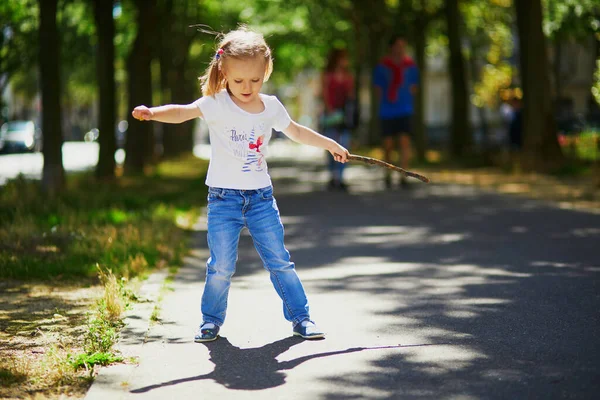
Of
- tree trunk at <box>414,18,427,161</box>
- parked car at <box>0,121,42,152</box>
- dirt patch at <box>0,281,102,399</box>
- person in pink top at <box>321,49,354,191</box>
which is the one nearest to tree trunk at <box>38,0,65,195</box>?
person in pink top at <box>321,49,354,191</box>

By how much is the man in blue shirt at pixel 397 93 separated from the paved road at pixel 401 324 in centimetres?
473

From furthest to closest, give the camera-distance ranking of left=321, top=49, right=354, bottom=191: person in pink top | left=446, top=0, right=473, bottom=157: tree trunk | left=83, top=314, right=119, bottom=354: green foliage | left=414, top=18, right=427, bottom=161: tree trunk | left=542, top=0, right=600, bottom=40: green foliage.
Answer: left=414, top=18, right=427, bottom=161: tree trunk
left=446, top=0, right=473, bottom=157: tree trunk
left=542, top=0, right=600, bottom=40: green foliage
left=321, top=49, right=354, bottom=191: person in pink top
left=83, top=314, right=119, bottom=354: green foliage

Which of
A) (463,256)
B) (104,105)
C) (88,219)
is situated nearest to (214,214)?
(463,256)

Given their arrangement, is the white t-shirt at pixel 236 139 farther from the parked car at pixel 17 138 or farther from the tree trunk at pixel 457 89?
the parked car at pixel 17 138

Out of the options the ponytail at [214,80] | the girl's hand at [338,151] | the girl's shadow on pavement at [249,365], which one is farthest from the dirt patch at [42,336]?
the girl's hand at [338,151]

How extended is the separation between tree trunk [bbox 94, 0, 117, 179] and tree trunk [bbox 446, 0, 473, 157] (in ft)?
33.7

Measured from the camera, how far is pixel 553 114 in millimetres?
18672

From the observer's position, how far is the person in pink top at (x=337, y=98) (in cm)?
1506

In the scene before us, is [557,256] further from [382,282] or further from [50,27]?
[50,27]

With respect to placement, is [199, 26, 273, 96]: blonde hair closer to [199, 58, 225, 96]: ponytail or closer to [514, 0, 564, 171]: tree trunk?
[199, 58, 225, 96]: ponytail

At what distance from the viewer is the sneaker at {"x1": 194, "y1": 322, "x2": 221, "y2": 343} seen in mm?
5332

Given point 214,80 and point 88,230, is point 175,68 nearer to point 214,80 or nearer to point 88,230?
point 88,230

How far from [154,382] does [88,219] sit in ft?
20.5

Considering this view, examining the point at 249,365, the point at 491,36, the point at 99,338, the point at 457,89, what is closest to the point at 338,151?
the point at 249,365
